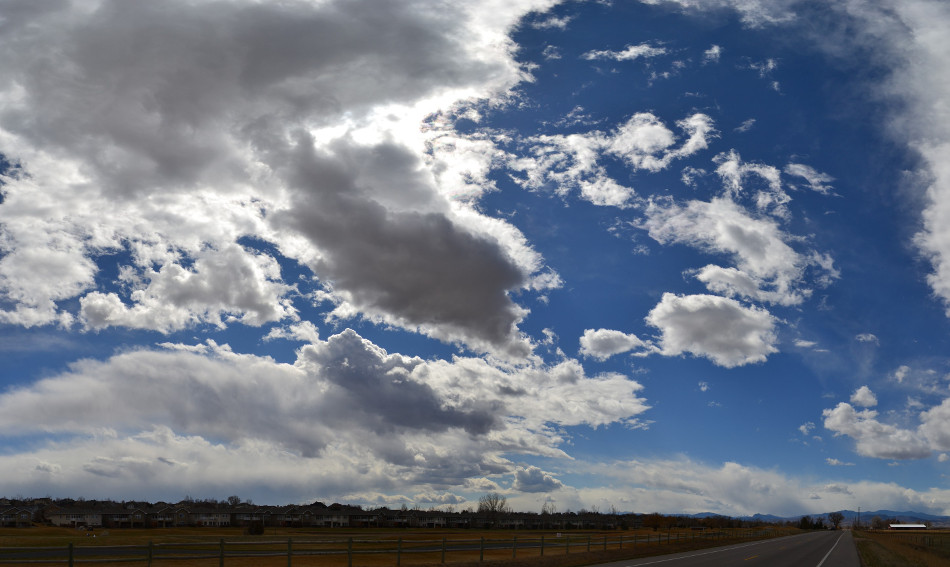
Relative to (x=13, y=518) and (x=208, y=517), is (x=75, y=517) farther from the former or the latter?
(x=208, y=517)

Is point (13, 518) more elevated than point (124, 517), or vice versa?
point (13, 518)

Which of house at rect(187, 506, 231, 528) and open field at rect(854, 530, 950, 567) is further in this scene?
house at rect(187, 506, 231, 528)

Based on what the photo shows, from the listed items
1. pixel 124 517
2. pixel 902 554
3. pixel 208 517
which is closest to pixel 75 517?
pixel 124 517

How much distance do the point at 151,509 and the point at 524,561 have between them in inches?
6170

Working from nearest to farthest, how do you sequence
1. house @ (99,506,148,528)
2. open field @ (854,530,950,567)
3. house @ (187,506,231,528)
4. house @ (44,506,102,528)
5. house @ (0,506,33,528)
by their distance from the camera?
1. open field @ (854,530,950,567)
2. house @ (0,506,33,528)
3. house @ (44,506,102,528)
4. house @ (99,506,148,528)
5. house @ (187,506,231,528)

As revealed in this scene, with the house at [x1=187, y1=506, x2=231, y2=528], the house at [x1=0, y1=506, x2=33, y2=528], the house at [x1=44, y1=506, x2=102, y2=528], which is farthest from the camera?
the house at [x1=187, y1=506, x2=231, y2=528]

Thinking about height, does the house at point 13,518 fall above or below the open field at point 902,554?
below

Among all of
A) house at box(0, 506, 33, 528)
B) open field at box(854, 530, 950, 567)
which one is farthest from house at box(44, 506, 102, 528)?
open field at box(854, 530, 950, 567)

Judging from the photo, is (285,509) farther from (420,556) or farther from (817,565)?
(817,565)

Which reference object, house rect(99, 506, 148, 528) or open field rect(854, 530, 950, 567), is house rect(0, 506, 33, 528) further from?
open field rect(854, 530, 950, 567)

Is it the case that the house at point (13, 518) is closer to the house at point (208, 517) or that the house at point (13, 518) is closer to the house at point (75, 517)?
the house at point (75, 517)

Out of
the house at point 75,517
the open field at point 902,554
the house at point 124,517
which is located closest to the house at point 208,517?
the house at point 124,517

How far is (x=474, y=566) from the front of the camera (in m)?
33.1

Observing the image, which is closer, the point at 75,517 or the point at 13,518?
the point at 13,518
